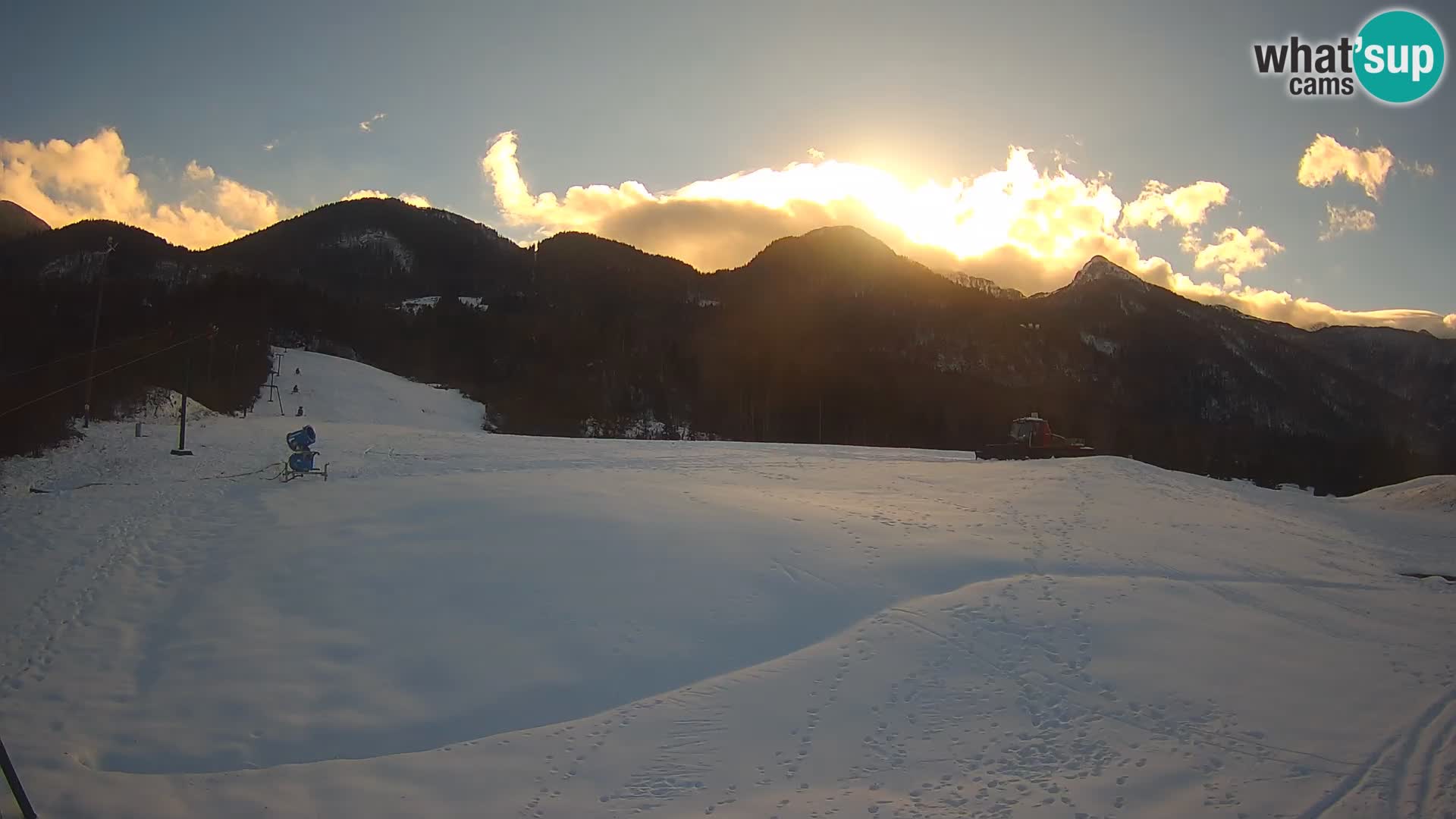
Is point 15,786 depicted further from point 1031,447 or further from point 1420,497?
point 1420,497

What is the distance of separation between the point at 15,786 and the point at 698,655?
7450 millimetres

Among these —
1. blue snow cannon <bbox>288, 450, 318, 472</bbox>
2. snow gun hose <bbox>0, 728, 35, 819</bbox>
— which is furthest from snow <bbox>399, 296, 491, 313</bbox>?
snow gun hose <bbox>0, 728, 35, 819</bbox>

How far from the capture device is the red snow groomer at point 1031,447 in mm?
31578

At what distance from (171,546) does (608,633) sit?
10249 millimetres

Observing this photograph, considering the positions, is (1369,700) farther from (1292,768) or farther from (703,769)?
(703,769)

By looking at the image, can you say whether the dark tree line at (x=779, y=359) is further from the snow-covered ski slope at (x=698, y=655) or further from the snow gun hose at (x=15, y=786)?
the snow gun hose at (x=15, y=786)

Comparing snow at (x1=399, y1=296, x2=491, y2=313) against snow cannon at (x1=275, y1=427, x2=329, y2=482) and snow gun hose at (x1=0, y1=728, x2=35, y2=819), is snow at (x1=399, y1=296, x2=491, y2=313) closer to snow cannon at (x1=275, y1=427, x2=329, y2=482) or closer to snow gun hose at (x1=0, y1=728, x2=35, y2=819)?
snow cannon at (x1=275, y1=427, x2=329, y2=482)

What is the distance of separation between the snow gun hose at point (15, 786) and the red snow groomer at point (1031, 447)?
30769 mm

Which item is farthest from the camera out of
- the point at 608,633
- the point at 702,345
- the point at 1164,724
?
the point at 702,345

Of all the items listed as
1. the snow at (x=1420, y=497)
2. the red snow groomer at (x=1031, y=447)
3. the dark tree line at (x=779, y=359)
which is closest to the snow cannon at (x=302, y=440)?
the dark tree line at (x=779, y=359)

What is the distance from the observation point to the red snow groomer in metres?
31.6

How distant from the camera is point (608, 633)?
11.7 m

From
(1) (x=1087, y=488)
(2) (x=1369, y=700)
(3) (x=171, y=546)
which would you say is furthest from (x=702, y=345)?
(2) (x=1369, y=700)

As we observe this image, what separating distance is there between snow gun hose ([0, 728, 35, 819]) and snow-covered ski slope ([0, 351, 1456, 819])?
405 mm
